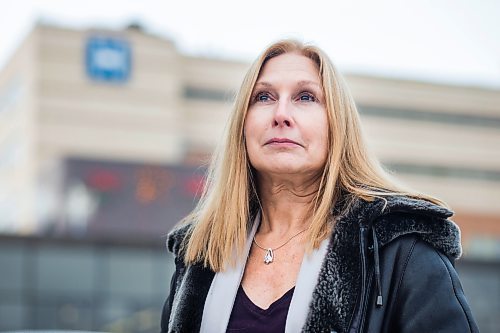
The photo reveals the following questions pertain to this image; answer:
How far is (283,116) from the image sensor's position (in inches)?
97.4

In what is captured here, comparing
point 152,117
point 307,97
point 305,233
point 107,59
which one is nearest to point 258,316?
point 305,233

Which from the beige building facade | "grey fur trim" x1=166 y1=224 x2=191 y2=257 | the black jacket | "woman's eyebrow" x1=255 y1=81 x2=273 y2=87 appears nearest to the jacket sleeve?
the black jacket

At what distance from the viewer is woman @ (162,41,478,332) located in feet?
7.30

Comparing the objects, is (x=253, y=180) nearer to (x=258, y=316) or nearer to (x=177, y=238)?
(x=177, y=238)

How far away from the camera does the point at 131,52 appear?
45250 mm

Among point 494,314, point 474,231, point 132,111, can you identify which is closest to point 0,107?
point 132,111

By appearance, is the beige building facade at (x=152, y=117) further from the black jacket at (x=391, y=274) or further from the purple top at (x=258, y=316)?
the black jacket at (x=391, y=274)

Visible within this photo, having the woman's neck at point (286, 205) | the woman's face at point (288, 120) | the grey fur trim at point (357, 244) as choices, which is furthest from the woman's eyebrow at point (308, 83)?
the grey fur trim at point (357, 244)

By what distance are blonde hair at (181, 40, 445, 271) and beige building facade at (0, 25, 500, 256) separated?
1473 inches

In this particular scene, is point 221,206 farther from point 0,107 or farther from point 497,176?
point 497,176

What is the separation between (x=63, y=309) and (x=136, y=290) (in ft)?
6.49

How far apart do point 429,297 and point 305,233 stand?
0.45 meters

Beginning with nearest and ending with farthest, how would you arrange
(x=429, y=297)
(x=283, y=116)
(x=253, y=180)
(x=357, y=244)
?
(x=429, y=297) → (x=357, y=244) → (x=283, y=116) → (x=253, y=180)

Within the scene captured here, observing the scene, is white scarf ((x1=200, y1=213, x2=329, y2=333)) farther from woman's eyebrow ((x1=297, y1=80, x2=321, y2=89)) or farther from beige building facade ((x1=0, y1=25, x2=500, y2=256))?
beige building facade ((x1=0, y1=25, x2=500, y2=256))
